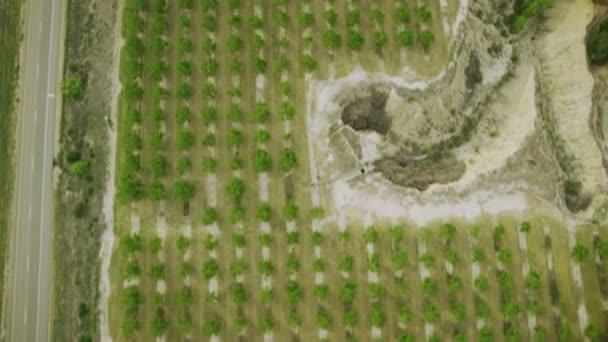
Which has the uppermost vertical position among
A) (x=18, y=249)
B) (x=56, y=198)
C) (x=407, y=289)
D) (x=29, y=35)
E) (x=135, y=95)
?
(x=29, y=35)

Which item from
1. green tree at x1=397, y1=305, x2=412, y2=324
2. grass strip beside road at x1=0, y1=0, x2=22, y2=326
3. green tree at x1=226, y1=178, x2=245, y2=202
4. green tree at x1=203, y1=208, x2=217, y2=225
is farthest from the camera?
grass strip beside road at x1=0, y1=0, x2=22, y2=326

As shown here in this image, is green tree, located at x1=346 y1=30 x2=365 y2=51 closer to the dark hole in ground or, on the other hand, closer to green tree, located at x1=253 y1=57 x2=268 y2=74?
the dark hole in ground

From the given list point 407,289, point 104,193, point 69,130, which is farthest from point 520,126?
point 69,130

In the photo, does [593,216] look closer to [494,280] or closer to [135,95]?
[494,280]

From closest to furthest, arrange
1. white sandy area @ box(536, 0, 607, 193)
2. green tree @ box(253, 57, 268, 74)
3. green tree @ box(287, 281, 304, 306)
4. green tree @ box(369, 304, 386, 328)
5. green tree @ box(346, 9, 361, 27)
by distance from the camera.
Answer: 1. green tree @ box(369, 304, 386, 328)
2. green tree @ box(287, 281, 304, 306)
3. white sandy area @ box(536, 0, 607, 193)
4. green tree @ box(253, 57, 268, 74)
5. green tree @ box(346, 9, 361, 27)

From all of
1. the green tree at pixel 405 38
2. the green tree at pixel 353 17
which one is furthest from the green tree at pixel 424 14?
the green tree at pixel 353 17

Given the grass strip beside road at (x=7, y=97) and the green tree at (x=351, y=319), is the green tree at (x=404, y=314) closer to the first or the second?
the green tree at (x=351, y=319)

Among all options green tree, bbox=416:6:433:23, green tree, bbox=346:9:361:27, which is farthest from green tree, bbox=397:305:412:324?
green tree, bbox=416:6:433:23
